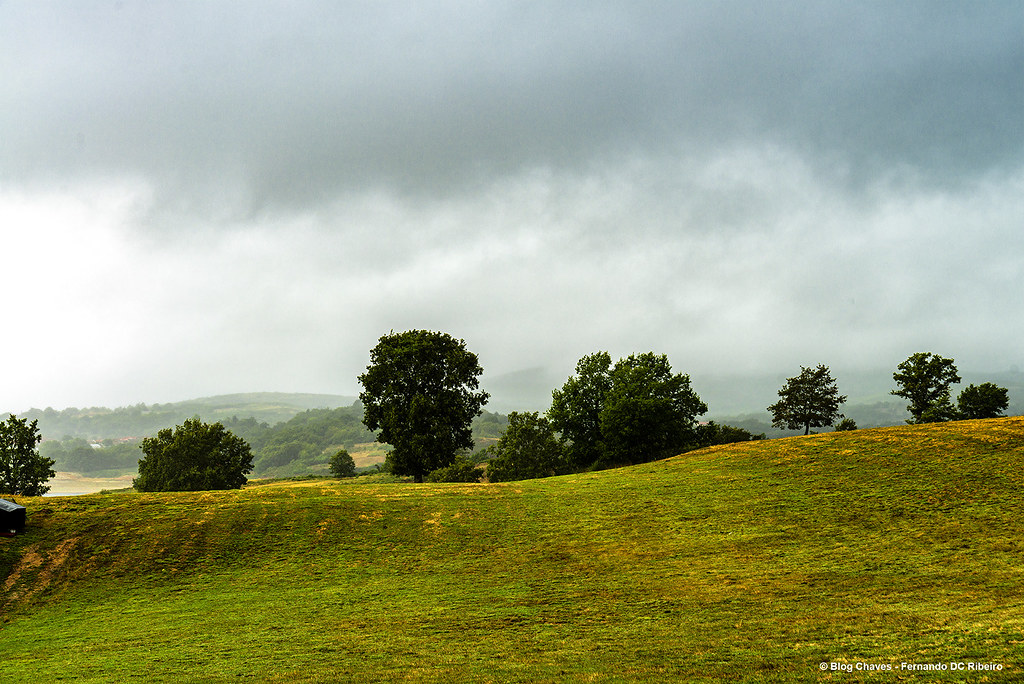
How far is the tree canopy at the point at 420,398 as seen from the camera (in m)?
59.9

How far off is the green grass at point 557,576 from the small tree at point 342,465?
7210 cm

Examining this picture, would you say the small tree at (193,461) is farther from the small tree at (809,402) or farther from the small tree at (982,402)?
the small tree at (982,402)

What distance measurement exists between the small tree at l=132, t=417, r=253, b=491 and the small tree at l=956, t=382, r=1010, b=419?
107 meters

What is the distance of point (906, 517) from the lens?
2877cm

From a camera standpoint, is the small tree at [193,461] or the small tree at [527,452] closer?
the small tree at [527,452]

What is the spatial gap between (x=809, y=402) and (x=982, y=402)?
21.6 m

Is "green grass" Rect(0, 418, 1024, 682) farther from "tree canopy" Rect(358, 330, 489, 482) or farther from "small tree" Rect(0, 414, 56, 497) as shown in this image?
"small tree" Rect(0, 414, 56, 497)

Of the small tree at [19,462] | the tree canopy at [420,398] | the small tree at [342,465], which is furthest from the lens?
the small tree at [342,465]

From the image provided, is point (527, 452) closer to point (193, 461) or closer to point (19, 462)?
point (193, 461)

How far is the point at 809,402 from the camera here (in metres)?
82.4

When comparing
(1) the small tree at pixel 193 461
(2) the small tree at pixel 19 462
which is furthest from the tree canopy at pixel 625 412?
(2) the small tree at pixel 19 462

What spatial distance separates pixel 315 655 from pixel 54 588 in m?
19.6

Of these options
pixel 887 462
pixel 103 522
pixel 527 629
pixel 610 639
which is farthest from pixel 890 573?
pixel 103 522

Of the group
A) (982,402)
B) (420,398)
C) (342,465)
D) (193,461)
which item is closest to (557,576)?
(420,398)
